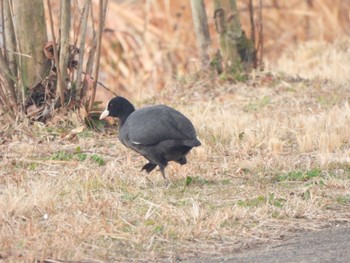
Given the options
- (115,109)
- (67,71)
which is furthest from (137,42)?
(115,109)

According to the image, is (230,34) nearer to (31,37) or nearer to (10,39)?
(31,37)

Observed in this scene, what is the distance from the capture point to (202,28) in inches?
517

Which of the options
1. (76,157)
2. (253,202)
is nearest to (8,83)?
(76,157)

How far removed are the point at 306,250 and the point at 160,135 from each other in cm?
207

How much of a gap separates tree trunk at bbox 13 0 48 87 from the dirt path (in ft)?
13.9

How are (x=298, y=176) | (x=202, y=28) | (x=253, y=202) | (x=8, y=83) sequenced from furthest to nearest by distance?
(x=202, y=28)
(x=8, y=83)
(x=298, y=176)
(x=253, y=202)

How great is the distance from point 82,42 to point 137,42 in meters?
7.50

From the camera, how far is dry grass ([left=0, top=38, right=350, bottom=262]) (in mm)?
6391

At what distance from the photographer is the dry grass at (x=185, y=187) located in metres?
6.39

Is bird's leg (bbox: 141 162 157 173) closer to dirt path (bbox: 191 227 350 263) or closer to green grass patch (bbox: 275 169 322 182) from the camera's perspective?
green grass patch (bbox: 275 169 322 182)

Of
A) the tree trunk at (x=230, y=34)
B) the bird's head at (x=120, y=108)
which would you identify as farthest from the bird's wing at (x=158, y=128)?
the tree trunk at (x=230, y=34)

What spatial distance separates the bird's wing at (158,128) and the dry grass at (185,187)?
379mm

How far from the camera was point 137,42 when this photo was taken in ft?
56.6

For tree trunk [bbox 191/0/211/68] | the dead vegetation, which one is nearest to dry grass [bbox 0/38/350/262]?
the dead vegetation
